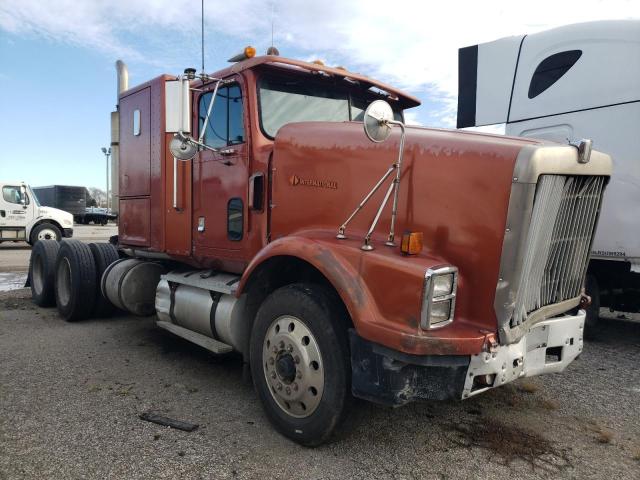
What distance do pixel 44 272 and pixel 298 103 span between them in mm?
5033

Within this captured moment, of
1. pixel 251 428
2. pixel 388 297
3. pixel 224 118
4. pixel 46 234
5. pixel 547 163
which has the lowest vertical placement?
pixel 46 234

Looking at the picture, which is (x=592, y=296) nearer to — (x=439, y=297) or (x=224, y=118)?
(x=439, y=297)

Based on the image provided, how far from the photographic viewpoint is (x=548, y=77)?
19.9 feet

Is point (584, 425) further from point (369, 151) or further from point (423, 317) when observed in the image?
point (369, 151)

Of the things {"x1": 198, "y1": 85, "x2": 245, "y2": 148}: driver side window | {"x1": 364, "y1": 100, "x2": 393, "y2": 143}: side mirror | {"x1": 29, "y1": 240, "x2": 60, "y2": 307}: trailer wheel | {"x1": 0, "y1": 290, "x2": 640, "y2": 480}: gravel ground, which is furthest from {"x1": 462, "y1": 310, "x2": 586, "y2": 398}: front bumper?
{"x1": 29, "y1": 240, "x2": 60, "y2": 307}: trailer wheel

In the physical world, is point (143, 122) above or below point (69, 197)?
above

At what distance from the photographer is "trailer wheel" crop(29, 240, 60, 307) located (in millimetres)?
7137

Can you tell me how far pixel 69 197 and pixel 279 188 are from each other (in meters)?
35.7

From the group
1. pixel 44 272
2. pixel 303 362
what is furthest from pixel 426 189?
pixel 44 272

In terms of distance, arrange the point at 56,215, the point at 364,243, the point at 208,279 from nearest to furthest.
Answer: the point at 364,243
the point at 208,279
the point at 56,215

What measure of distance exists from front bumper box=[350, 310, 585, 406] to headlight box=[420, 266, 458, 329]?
0.63 ft

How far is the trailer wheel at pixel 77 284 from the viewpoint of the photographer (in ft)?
20.8

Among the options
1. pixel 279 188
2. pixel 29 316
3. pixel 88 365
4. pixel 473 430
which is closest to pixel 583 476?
pixel 473 430

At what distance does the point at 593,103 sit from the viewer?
5.63 metres
